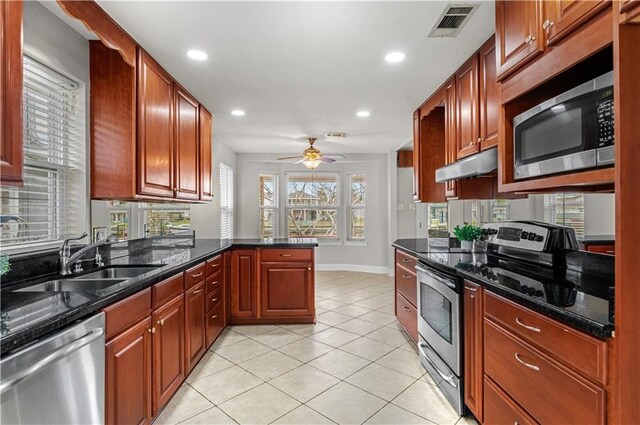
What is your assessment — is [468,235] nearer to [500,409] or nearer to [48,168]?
[500,409]

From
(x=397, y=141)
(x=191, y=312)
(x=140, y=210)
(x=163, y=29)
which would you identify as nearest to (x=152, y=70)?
(x=163, y=29)

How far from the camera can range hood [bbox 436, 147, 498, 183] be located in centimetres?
209

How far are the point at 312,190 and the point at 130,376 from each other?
229 inches

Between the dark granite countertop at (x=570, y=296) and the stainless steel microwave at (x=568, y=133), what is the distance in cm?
54

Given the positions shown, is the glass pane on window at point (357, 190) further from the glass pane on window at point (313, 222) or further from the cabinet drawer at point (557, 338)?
the cabinet drawer at point (557, 338)

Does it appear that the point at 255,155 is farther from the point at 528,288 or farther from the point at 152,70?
the point at 528,288

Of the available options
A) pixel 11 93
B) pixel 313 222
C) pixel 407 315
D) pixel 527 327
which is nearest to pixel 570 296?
pixel 527 327

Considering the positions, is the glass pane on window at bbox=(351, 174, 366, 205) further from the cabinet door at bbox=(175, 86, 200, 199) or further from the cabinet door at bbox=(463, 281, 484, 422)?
the cabinet door at bbox=(463, 281, 484, 422)

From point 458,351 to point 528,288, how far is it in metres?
0.73

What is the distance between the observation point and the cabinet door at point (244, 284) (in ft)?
12.0

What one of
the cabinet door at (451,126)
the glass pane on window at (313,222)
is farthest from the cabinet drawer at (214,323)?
the glass pane on window at (313,222)

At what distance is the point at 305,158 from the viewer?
16.9 ft

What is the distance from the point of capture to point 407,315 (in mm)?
3230

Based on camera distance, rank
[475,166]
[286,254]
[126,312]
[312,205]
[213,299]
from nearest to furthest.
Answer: [126,312] → [475,166] → [213,299] → [286,254] → [312,205]
